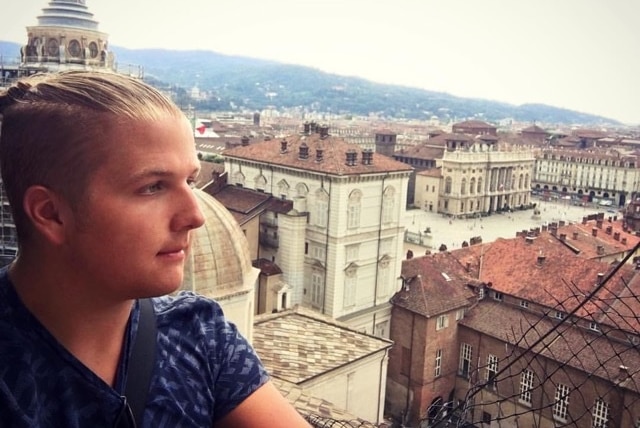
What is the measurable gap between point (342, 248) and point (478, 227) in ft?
160

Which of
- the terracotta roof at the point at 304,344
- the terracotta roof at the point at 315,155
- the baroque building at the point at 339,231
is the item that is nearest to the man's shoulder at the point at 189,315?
the terracotta roof at the point at 304,344

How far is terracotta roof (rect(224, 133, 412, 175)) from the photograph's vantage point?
34750 mm

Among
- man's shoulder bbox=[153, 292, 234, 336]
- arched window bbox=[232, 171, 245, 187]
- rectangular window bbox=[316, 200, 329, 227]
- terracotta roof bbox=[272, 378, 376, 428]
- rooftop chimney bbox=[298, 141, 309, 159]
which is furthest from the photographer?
arched window bbox=[232, 171, 245, 187]

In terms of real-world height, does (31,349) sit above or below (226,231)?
above

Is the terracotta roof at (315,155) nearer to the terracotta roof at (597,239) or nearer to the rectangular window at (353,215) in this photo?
the rectangular window at (353,215)

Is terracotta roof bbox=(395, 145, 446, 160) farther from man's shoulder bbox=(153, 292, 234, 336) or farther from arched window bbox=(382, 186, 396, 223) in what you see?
man's shoulder bbox=(153, 292, 234, 336)

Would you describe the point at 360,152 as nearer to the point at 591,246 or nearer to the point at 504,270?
the point at 504,270

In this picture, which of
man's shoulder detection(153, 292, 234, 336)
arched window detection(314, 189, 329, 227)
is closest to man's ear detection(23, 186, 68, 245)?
man's shoulder detection(153, 292, 234, 336)

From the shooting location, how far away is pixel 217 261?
18219 mm

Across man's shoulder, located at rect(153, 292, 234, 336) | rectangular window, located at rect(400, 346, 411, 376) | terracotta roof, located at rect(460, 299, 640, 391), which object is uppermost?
man's shoulder, located at rect(153, 292, 234, 336)

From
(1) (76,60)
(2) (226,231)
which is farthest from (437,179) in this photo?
(2) (226,231)

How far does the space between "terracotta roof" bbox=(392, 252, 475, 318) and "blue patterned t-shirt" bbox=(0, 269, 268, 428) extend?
99.1ft

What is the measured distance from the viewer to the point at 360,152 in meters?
37.0

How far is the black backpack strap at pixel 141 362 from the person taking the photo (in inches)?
92.7
